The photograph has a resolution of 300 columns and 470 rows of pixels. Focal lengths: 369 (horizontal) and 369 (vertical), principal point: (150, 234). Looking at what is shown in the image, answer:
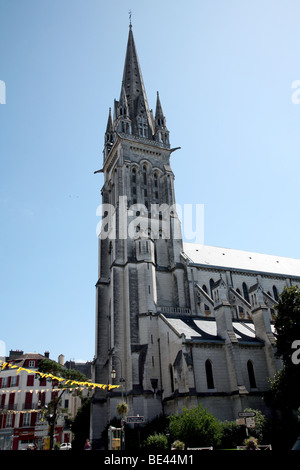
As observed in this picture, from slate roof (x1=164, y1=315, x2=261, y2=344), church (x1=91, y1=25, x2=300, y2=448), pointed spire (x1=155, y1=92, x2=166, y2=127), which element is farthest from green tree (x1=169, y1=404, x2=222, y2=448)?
pointed spire (x1=155, y1=92, x2=166, y2=127)

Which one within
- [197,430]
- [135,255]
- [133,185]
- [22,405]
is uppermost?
[133,185]

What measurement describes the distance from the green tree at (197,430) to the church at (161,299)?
215 inches

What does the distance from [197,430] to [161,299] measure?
18299 millimetres

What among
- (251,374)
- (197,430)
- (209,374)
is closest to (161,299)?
(209,374)

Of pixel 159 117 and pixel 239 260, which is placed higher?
pixel 159 117

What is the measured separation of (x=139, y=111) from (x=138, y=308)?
28445 millimetres

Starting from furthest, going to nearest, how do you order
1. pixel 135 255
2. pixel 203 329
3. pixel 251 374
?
pixel 135 255 → pixel 203 329 → pixel 251 374

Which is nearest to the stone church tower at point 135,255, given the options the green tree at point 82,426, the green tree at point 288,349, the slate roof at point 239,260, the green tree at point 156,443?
the green tree at point 82,426

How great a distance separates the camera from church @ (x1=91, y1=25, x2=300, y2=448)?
101 feet

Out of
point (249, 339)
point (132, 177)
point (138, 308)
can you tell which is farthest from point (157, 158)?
point (249, 339)

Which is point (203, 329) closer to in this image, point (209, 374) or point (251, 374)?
point (209, 374)

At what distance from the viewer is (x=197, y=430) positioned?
21.7 meters
